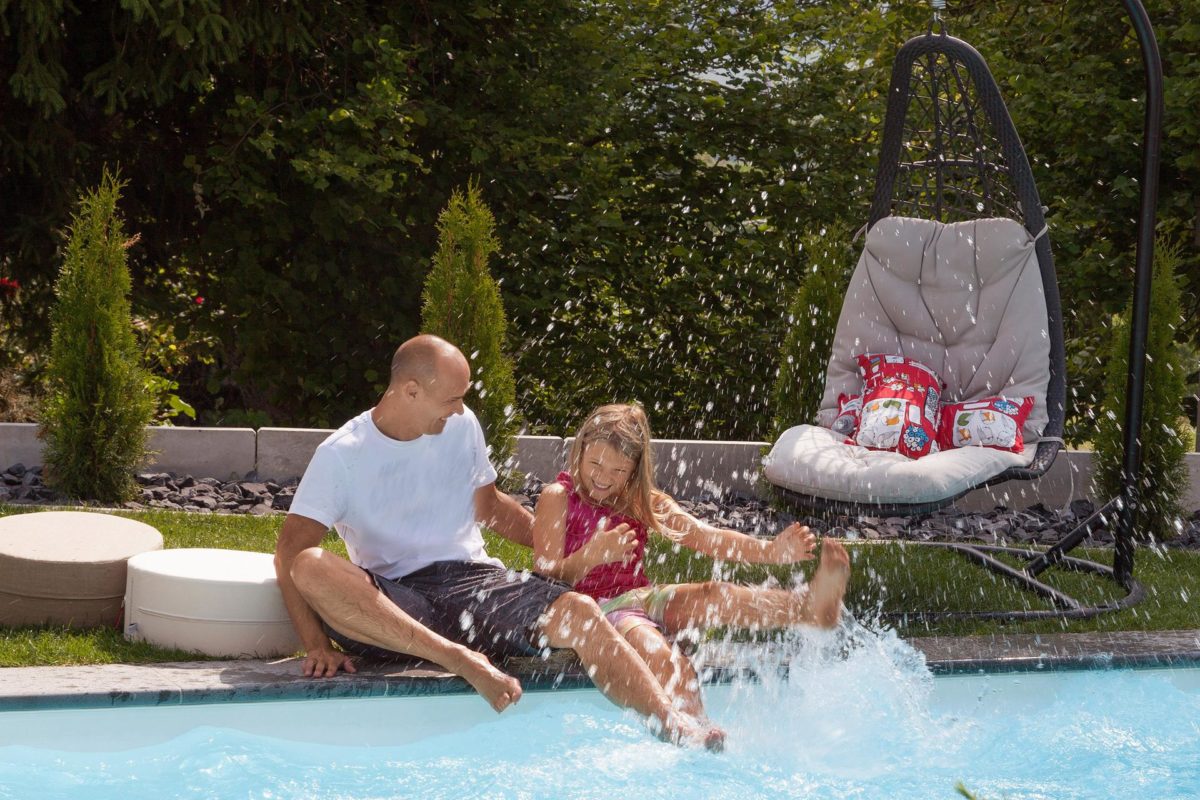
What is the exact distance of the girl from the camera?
3592mm

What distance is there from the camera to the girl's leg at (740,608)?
12.3ft

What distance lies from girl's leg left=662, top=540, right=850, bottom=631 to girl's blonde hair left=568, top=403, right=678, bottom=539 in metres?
0.21

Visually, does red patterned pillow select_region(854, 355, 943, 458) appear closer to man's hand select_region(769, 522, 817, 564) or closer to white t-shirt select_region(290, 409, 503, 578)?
man's hand select_region(769, 522, 817, 564)

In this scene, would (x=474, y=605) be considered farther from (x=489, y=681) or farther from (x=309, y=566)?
(x=309, y=566)

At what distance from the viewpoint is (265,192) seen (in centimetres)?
824

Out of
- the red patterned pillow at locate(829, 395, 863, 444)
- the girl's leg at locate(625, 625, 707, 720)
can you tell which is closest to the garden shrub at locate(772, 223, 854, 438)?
the red patterned pillow at locate(829, 395, 863, 444)

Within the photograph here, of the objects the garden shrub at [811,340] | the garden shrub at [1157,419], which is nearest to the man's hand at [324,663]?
the garden shrub at [811,340]

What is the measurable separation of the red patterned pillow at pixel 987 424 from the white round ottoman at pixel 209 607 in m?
2.87

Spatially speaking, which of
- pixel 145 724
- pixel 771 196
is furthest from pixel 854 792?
pixel 771 196

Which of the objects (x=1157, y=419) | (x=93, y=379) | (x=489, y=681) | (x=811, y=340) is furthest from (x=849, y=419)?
(x=93, y=379)

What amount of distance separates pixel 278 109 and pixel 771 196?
11.5 feet

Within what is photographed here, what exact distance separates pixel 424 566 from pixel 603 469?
0.58m

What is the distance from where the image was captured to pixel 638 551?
12.9 feet

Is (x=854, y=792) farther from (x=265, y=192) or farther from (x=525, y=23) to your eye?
(x=525, y=23)
